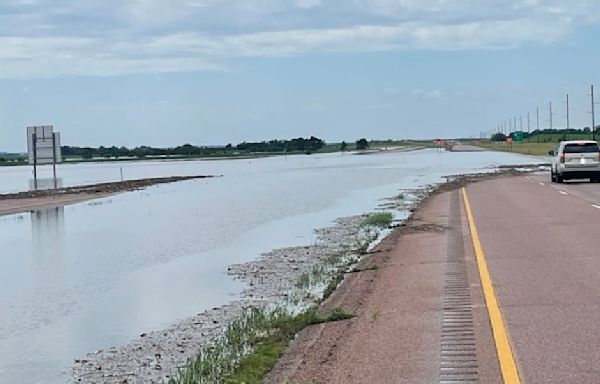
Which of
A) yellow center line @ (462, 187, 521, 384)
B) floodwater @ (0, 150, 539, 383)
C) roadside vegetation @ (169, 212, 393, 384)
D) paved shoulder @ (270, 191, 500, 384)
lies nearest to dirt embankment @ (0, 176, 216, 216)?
floodwater @ (0, 150, 539, 383)

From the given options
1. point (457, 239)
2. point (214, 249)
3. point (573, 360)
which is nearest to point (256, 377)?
point (573, 360)

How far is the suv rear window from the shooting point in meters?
43.3

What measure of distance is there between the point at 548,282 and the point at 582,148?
31.1 m

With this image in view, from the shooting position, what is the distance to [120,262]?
2219 centimetres

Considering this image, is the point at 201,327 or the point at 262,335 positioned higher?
the point at 262,335

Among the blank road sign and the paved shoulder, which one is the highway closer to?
the paved shoulder

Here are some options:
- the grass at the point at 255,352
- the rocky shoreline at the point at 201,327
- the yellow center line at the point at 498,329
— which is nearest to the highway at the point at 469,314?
the yellow center line at the point at 498,329

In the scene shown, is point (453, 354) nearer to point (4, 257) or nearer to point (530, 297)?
point (530, 297)

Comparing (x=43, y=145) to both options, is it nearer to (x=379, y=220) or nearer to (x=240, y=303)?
(x=379, y=220)

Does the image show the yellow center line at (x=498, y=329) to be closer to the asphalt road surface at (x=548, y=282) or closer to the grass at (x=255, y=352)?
the asphalt road surface at (x=548, y=282)

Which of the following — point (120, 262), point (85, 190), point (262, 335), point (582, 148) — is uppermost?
point (582, 148)

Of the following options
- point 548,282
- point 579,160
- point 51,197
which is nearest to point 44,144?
point 51,197

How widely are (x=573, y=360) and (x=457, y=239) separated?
12527 millimetres

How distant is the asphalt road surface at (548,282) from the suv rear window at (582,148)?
A: 514 inches
